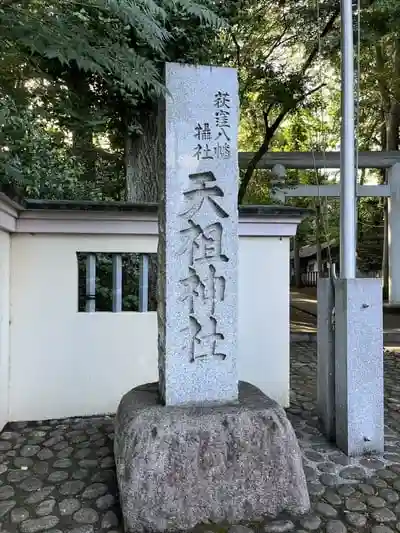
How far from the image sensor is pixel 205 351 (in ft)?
10.0

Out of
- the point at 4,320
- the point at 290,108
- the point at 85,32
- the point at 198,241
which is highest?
the point at 290,108

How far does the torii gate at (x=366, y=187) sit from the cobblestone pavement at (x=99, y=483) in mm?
6888

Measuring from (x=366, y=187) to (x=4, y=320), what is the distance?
9611mm

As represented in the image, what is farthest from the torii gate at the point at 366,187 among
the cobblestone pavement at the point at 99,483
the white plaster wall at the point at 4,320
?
the cobblestone pavement at the point at 99,483

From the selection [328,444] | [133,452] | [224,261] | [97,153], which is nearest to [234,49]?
[97,153]

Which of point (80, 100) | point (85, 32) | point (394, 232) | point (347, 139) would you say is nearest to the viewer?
point (85, 32)

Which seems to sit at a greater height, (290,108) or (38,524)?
(290,108)

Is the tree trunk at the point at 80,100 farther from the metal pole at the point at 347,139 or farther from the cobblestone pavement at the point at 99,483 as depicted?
the cobblestone pavement at the point at 99,483

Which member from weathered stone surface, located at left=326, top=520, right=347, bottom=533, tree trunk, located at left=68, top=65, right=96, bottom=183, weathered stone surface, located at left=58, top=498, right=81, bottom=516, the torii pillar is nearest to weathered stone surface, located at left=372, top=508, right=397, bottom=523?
weathered stone surface, located at left=326, top=520, right=347, bottom=533

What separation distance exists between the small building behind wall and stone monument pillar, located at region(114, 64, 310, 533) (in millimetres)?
1288

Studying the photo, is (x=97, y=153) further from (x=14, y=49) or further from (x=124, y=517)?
(x=124, y=517)

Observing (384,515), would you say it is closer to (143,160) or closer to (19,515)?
(19,515)

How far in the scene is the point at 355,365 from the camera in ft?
11.5

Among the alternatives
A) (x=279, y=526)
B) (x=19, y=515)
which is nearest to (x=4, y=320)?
(x=19, y=515)
